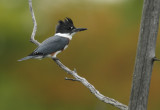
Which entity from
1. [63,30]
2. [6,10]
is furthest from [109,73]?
[63,30]

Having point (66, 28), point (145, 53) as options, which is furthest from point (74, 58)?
point (145, 53)

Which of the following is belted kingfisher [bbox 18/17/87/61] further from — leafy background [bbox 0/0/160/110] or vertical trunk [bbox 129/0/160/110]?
leafy background [bbox 0/0/160/110]

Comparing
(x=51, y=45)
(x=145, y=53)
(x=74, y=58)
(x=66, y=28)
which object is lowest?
(x=74, y=58)

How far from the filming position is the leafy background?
15109mm

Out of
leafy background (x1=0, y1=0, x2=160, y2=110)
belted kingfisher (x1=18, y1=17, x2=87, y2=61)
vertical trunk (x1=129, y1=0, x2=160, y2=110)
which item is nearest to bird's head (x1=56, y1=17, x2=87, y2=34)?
belted kingfisher (x1=18, y1=17, x2=87, y2=61)

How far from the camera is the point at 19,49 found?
1659 centimetres

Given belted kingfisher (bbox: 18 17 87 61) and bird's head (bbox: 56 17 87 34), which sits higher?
bird's head (bbox: 56 17 87 34)

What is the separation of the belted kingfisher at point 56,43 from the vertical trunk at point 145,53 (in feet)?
8.53

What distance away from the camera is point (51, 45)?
20.9 ft

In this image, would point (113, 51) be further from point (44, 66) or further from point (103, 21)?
point (44, 66)

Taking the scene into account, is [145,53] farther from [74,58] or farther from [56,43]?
[74,58]

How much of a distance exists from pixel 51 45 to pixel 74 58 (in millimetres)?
8195

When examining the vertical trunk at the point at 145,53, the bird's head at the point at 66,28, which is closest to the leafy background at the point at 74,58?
the bird's head at the point at 66,28

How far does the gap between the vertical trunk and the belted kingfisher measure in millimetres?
2599
